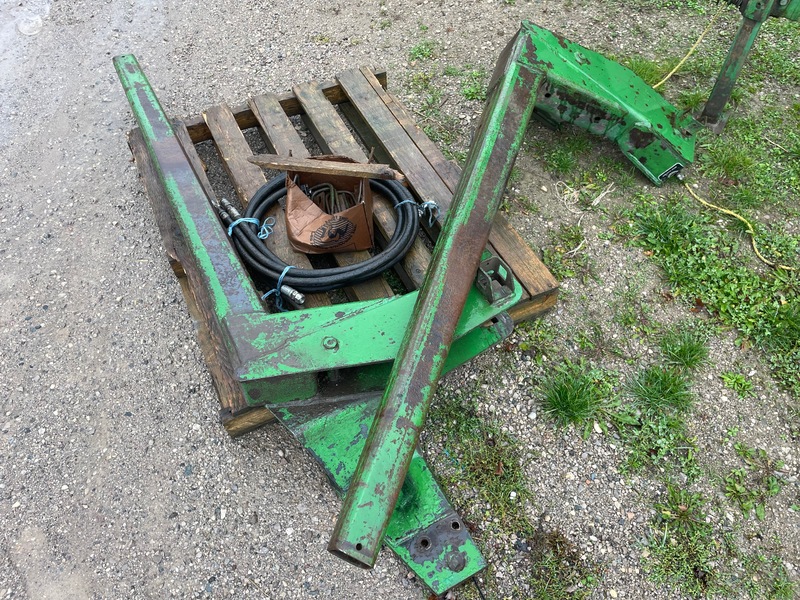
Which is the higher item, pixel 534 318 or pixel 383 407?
pixel 383 407

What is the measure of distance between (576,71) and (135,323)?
2.35 meters

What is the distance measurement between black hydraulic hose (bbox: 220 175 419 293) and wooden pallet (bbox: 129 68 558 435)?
8cm

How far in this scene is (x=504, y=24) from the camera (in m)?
3.87

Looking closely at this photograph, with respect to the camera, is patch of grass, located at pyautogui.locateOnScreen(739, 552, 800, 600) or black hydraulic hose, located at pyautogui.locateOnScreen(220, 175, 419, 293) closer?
patch of grass, located at pyautogui.locateOnScreen(739, 552, 800, 600)

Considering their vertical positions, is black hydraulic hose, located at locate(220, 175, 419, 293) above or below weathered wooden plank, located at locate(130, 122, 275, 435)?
above

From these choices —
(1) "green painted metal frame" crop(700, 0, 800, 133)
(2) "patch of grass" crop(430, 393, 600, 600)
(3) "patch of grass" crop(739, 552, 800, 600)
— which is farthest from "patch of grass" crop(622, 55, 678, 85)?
(3) "patch of grass" crop(739, 552, 800, 600)

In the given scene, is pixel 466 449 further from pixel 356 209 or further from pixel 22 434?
pixel 22 434

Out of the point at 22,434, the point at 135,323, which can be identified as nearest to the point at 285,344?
the point at 135,323

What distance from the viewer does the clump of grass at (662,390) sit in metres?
2.30

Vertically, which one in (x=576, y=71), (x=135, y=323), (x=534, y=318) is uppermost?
(x=576, y=71)

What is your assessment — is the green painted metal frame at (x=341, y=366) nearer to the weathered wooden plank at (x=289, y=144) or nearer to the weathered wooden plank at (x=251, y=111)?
the weathered wooden plank at (x=289, y=144)

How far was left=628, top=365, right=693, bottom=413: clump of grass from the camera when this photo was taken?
230cm

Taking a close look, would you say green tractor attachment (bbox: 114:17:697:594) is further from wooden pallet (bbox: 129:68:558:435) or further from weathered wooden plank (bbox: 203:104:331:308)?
weathered wooden plank (bbox: 203:104:331:308)

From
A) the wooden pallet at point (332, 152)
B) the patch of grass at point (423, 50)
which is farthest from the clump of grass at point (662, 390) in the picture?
the patch of grass at point (423, 50)
